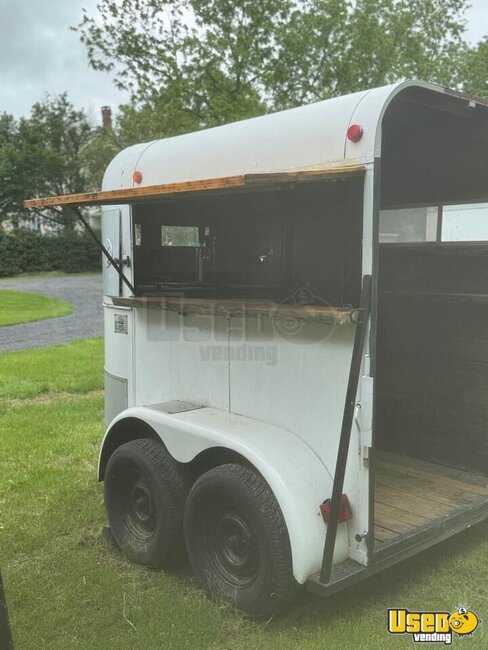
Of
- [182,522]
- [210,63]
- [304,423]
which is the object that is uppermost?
[210,63]

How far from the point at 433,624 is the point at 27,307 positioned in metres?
17.0

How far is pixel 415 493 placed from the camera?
12.9ft

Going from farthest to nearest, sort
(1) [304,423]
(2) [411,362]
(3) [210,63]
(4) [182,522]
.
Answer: (3) [210,63]
(2) [411,362]
(4) [182,522]
(1) [304,423]

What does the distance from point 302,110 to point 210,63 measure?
38.1ft

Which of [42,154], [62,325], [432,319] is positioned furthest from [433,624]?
[42,154]

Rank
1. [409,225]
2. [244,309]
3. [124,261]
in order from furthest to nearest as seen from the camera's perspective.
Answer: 1. [409,225]
2. [124,261]
3. [244,309]

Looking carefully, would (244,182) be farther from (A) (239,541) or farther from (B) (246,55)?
(B) (246,55)

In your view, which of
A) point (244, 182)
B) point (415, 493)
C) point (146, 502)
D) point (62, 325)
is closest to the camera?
point (244, 182)

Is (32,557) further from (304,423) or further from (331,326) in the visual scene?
(331,326)

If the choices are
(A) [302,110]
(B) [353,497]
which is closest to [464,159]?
(A) [302,110]

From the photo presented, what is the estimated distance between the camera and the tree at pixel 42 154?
34.2 meters

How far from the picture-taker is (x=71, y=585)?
11.7ft

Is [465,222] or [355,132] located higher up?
[355,132]

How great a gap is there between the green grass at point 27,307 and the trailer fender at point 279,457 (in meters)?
12.7
